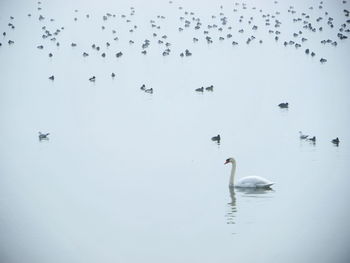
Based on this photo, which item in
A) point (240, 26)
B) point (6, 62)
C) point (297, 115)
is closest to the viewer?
point (297, 115)

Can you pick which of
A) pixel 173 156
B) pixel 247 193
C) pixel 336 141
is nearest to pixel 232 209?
pixel 247 193

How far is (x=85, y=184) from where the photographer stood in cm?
A: 1812

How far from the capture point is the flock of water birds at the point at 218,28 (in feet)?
152

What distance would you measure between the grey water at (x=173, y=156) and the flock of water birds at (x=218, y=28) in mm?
1614

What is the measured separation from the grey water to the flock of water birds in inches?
63.5

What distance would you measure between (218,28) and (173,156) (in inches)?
1439

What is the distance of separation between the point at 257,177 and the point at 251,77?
17.4m

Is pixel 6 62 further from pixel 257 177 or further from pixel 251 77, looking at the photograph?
pixel 257 177

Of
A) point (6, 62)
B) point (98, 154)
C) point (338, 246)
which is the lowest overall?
point (338, 246)

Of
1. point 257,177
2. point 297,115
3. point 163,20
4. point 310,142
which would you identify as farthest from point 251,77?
point 163,20

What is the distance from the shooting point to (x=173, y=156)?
20.6 metres

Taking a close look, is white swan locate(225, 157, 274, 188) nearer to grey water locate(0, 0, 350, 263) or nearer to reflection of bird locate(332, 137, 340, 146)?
grey water locate(0, 0, 350, 263)

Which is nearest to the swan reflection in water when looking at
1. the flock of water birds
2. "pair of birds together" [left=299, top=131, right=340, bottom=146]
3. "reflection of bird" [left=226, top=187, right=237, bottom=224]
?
"reflection of bird" [left=226, top=187, right=237, bottom=224]

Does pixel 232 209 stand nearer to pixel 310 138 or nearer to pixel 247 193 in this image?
pixel 247 193
